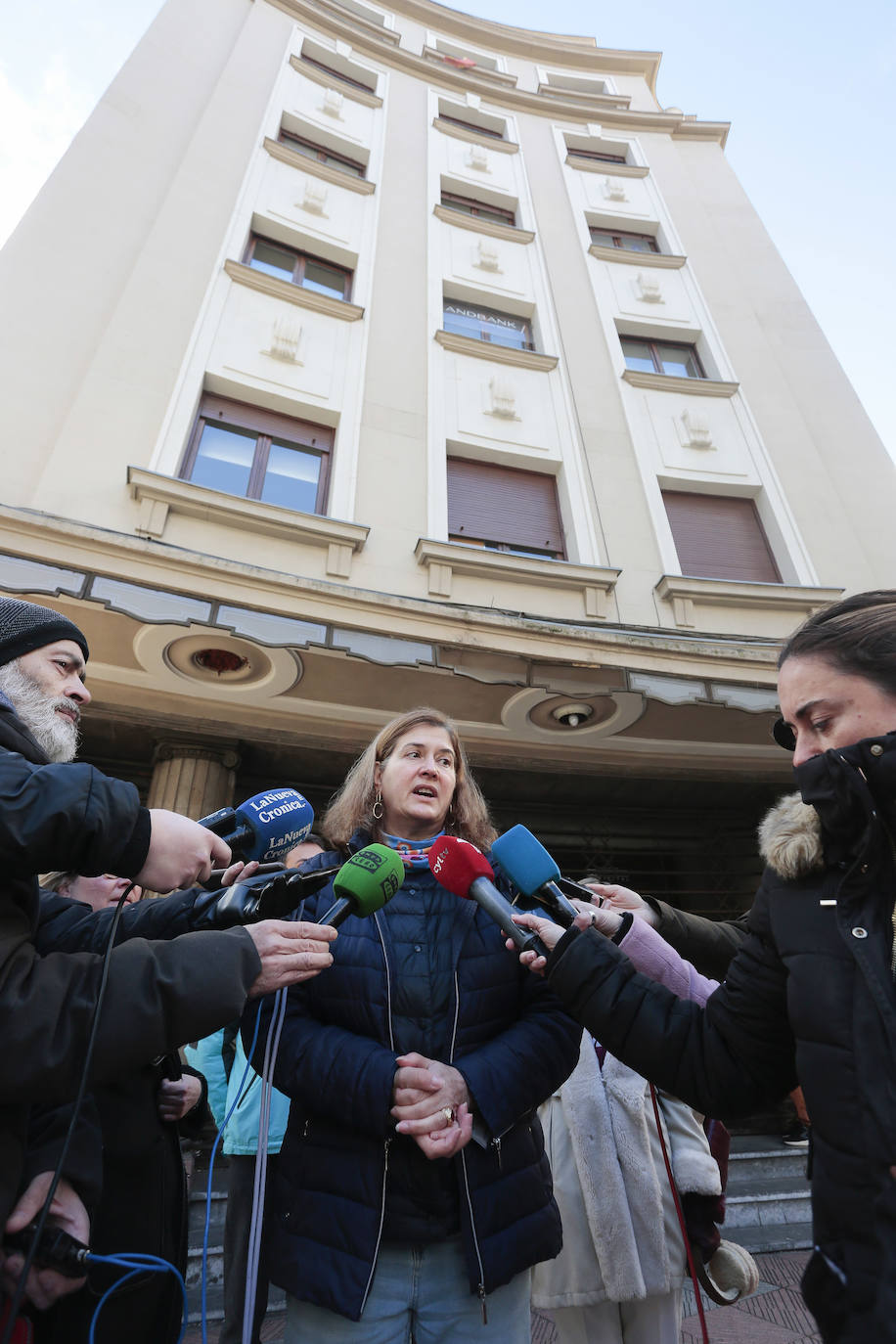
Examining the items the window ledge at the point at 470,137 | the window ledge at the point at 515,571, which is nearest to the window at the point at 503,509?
the window ledge at the point at 515,571

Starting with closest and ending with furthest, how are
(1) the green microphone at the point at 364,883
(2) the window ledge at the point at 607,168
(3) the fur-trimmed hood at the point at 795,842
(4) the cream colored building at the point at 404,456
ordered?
(3) the fur-trimmed hood at the point at 795,842 < (1) the green microphone at the point at 364,883 < (4) the cream colored building at the point at 404,456 < (2) the window ledge at the point at 607,168

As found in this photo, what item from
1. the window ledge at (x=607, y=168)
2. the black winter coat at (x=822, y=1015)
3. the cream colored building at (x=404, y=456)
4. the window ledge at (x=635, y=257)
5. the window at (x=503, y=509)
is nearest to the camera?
the black winter coat at (x=822, y=1015)

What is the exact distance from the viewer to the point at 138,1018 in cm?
120

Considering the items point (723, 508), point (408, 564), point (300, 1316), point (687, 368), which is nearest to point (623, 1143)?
point (300, 1316)

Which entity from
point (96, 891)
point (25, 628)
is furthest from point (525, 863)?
point (96, 891)

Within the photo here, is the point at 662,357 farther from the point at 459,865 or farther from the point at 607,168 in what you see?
the point at 459,865

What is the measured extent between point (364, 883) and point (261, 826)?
1.34 feet

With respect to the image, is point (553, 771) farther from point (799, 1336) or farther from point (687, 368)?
point (687, 368)

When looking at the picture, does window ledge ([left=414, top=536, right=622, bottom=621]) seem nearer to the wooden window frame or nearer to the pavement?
the pavement

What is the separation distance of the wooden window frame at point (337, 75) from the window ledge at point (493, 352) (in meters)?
6.10

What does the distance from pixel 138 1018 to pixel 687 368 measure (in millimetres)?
10418

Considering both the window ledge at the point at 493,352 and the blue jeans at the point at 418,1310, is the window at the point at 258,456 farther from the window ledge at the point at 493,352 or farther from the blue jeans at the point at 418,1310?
the blue jeans at the point at 418,1310

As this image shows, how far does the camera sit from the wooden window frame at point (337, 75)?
1057cm

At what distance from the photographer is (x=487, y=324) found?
8961 millimetres
